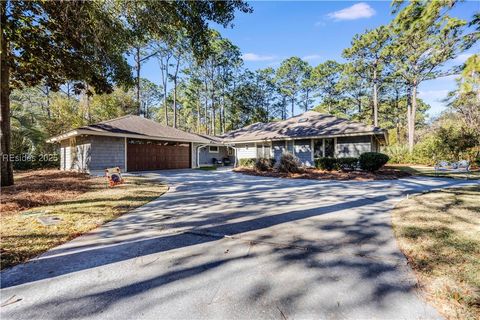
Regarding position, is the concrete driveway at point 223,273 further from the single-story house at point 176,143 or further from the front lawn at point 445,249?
the single-story house at point 176,143

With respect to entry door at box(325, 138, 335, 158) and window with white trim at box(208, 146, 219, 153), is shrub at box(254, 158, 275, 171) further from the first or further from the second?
window with white trim at box(208, 146, 219, 153)

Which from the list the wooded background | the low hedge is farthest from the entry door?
the wooded background

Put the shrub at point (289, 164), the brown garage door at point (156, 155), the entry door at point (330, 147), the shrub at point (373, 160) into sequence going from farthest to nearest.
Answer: the entry door at point (330, 147) → the brown garage door at point (156, 155) → the shrub at point (289, 164) → the shrub at point (373, 160)

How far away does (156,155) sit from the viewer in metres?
17.2

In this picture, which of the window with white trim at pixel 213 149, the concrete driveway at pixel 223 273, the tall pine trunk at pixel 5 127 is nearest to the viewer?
the concrete driveway at pixel 223 273

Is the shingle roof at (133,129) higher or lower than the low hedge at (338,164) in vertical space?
higher

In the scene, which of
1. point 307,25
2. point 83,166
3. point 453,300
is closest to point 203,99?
point 83,166

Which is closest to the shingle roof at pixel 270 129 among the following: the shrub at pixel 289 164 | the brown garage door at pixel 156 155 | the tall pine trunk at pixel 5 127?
the brown garage door at pixel 156 155

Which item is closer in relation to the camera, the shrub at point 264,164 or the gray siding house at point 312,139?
the shrub at point 264,164

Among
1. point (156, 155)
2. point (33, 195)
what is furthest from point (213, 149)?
point (33, 195)

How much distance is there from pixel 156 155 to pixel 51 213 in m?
12.1

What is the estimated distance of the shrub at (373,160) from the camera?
12.6 m

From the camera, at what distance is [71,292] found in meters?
2.37

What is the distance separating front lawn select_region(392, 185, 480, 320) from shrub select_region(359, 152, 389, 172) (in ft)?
22.9
